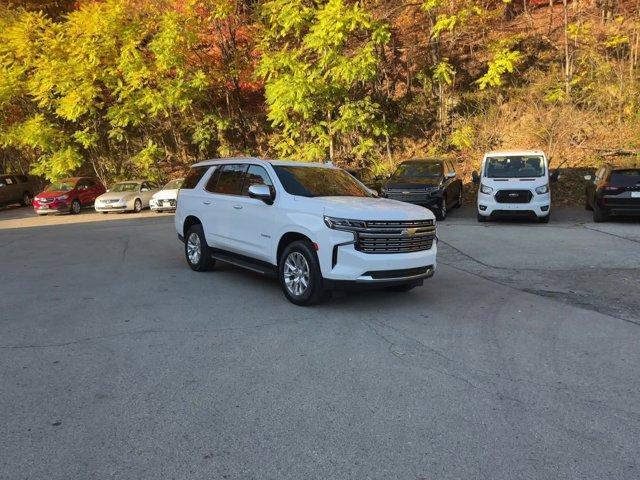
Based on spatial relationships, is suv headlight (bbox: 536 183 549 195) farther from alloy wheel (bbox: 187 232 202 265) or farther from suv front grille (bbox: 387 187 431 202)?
alloy wheel (bbox: 187 232 202 265)

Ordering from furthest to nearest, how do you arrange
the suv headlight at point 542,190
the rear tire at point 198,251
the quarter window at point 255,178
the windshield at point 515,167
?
the windshield at point 515,167
the suv headlight at point 542,190
the rear tire at point 198,251
the quarter window at point 255,178

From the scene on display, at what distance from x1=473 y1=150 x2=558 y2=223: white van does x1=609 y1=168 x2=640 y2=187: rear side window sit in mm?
1499

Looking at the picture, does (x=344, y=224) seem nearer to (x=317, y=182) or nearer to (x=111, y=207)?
(x=317, y=182)

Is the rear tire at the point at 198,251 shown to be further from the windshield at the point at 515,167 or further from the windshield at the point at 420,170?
the windshield at the point at 515,167

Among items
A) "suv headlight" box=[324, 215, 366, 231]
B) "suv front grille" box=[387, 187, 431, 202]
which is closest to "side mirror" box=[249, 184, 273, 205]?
"suv headlight" box=[324, 215, 366, 231]

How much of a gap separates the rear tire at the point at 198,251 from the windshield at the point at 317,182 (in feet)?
6.95

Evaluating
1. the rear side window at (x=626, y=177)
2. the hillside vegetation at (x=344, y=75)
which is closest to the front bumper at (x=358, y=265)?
the rear side window at (x=626, y=177)

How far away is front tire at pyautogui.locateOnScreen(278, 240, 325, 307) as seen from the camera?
6535mm

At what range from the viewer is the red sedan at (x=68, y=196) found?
2238 centimetres

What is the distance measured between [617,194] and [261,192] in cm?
1132

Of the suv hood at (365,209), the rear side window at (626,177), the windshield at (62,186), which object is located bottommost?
the rear side window at (626,177)

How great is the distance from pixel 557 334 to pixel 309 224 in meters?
3.12

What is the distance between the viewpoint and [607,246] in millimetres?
11133

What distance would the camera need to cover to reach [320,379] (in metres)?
4.48
